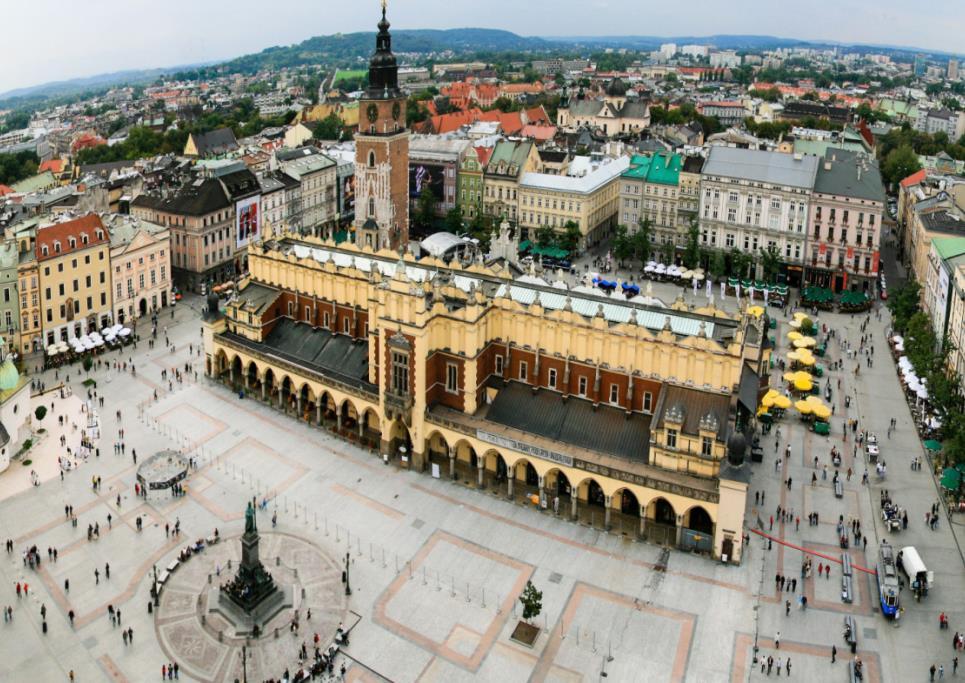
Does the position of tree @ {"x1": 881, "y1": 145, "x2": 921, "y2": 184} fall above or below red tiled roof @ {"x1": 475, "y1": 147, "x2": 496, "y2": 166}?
below

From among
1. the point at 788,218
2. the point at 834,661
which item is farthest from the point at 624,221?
the point at 834,661

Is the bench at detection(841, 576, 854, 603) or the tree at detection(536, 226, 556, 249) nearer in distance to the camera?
the bench at detection(841, 576, 854, 603)

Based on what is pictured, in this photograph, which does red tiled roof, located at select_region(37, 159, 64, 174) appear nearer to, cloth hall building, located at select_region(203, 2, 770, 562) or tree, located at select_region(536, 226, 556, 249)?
tree, located at select_region(536, 226, 556, 249)

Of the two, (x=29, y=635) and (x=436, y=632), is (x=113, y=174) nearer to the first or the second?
(x=29, y=635)

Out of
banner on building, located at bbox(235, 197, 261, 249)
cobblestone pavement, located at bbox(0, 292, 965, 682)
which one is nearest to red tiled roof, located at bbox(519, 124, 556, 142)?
banner on building, located at bbox(235, 197, 261, 249)

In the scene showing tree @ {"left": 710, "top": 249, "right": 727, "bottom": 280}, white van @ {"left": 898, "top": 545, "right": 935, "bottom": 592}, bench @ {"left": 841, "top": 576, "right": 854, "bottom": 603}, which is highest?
tree @ {"left": 710, "top": 249, "right": 727, "bottom": 280}

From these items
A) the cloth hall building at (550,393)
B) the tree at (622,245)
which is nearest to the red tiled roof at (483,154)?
the tree at (622,245)

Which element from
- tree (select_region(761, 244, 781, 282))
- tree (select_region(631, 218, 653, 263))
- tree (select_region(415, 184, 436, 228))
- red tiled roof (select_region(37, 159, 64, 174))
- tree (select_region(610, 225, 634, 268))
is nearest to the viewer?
tree (select_region(761, 244, 781, 282))
